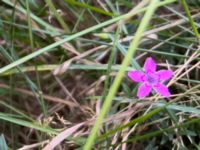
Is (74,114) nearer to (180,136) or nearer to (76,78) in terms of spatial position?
(76,78)

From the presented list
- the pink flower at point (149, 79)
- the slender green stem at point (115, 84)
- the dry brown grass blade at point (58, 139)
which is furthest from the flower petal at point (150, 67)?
the slender green stem at point (115, 84)

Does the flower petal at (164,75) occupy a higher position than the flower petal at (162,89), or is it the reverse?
the flower petal at (164,75)

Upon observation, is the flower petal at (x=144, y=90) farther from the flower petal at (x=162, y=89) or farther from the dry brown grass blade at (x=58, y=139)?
the dry brown grass blade at (x=58, y=139)

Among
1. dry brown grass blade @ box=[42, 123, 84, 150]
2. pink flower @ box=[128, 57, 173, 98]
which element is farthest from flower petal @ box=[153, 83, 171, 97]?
dry brown grass blade @ box=[42, 123, 84, 150]

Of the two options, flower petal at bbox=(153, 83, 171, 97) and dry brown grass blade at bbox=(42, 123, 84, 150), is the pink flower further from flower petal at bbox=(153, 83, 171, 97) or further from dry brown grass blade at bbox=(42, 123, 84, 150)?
dry brown grass blade at bbox=(42, 123, 84, 150)

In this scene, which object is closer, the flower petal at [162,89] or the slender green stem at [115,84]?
the slender green stem at [115,84]

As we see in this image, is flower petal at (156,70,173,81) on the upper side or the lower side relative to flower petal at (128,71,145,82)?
lower

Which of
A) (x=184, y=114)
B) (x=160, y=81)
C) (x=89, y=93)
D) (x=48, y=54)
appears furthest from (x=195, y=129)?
(x=48, y=54)

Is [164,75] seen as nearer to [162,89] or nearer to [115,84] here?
[162,89]
